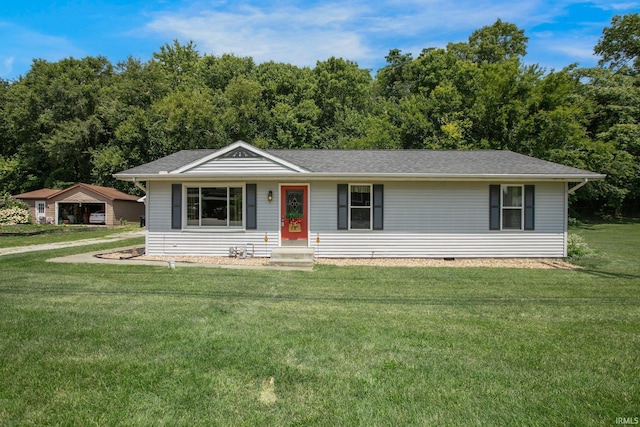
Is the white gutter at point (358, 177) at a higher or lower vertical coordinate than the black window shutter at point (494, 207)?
higher

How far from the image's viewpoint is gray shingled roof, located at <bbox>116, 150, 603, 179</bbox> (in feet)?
40.3

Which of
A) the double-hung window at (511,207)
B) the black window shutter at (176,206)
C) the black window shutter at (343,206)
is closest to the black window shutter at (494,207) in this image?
the double-hung window at (511,207)

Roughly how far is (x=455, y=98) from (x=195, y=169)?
1843cm

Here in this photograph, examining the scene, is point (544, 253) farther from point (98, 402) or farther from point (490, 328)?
point (98, 402)

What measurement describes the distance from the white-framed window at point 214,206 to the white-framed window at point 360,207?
3241 mm

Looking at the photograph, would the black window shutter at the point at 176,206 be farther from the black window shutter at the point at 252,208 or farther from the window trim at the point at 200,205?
the black window shutter at the point at 252,208

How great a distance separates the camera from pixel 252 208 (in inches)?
499

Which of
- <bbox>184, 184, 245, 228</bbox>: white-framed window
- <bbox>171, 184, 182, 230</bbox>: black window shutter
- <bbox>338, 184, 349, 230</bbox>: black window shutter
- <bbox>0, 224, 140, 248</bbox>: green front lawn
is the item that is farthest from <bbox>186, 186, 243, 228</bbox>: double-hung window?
<bbox>0, 224, 140, 248</bbox>: green front lawn

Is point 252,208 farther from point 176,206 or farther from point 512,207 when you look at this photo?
point 512,207

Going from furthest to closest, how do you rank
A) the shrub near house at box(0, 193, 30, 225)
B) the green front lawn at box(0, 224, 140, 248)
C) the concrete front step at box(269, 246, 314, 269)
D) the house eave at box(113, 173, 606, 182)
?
the shrub near house at box(0, 193, 30, 225) < the green front lawn at box(0, 224, 140, 248) < the house eave at box(113, 173, 606, 182) < the concrete front step at box(269, 246, 314, 269)

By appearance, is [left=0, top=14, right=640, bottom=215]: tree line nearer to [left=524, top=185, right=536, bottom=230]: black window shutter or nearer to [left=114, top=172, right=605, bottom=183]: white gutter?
[left=524, top=185, right=536, bottom=230]: black window shutter

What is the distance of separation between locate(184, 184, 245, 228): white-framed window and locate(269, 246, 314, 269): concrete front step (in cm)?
196

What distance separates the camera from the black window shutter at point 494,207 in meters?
12.7

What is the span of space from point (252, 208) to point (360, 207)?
10.3 feet
